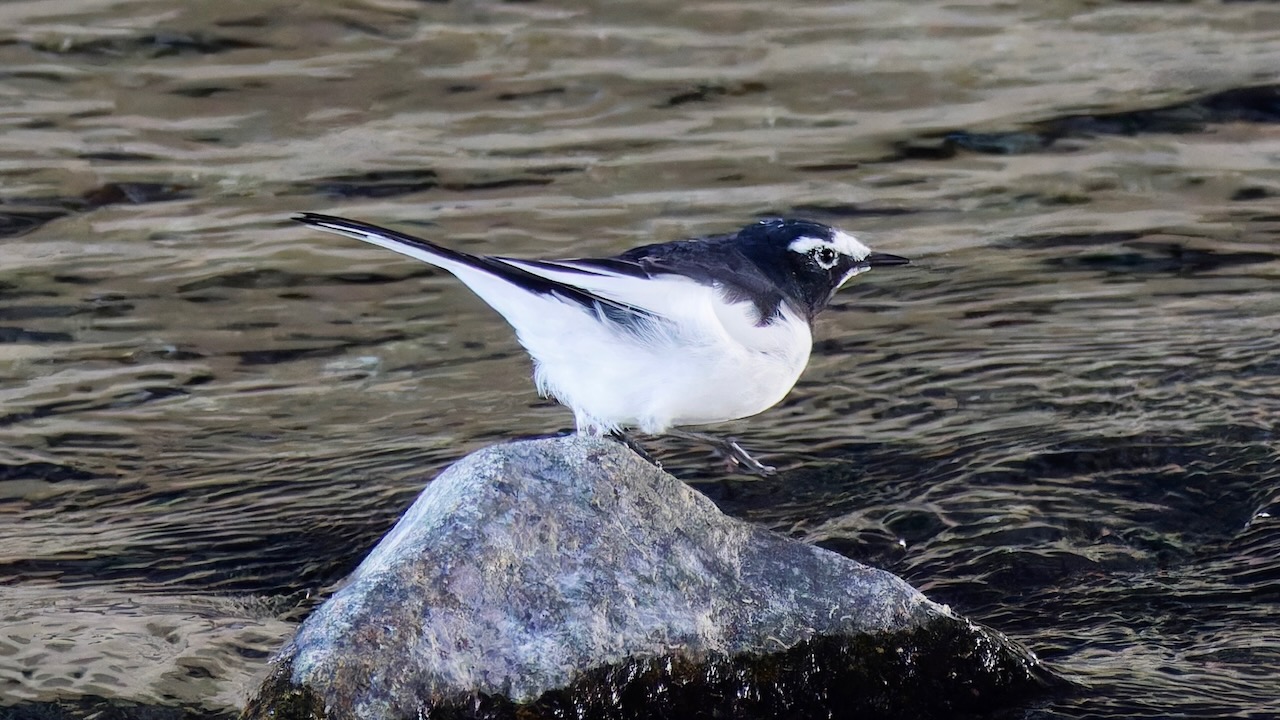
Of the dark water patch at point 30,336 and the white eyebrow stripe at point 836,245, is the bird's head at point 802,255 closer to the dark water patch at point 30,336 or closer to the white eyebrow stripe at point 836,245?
the white eyebrow stripe at point 836,245

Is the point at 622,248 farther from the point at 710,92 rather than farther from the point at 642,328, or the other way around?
the point at 642,328

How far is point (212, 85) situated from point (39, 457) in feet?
15.6

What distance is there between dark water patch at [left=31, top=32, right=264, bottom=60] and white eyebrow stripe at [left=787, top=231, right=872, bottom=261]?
7024mm

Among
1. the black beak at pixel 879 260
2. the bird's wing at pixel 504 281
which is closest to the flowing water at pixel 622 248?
the black beak at pixel 879 260

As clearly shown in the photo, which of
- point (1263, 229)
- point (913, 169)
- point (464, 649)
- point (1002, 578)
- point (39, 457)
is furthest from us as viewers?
point (913, 169)

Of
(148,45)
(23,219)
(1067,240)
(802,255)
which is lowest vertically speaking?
(1067,240)

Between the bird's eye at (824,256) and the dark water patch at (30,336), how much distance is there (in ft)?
15.6

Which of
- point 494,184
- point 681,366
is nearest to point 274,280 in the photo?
point 494,184

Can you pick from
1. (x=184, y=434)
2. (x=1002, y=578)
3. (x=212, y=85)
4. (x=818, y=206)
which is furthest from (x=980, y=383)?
(x=212, y=85)

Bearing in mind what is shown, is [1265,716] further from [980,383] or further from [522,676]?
[980,383]

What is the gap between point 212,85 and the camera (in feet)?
38.4

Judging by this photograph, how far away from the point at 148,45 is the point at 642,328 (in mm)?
7697

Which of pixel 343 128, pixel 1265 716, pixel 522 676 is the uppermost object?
pixel 343 128

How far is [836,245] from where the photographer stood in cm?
613
